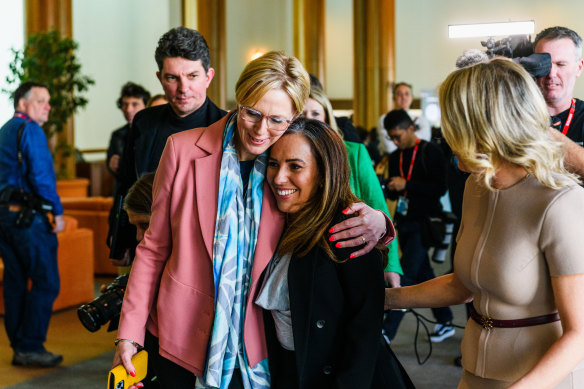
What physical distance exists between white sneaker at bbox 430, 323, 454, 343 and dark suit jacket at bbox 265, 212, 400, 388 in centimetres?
330

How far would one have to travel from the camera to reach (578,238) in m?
1.36

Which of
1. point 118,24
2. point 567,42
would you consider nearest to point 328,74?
point 118,24

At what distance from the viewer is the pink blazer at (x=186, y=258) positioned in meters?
1.81

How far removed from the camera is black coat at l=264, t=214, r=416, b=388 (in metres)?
1.72

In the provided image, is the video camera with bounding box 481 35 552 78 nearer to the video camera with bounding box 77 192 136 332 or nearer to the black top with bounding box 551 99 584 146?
the black top with bounding box 551 99 584 146

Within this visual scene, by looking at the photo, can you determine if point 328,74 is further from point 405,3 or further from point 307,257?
point 307,257

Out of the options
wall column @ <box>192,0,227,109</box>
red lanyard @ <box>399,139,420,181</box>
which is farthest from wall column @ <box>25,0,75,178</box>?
red lanyard @ <box>399,139,420,181</box>

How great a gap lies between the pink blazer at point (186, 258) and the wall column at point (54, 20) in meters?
7.40

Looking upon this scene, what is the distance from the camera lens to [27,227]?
443 centimetres

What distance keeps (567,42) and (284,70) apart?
1.32 m

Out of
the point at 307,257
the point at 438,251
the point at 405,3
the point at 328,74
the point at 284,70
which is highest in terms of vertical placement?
the point at 405,3

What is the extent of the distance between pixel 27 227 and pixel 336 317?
3.16 m

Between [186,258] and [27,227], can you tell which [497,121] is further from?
[27,227]

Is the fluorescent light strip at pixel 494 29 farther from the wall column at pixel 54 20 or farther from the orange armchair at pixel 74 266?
the wall column at pixel 54 20
